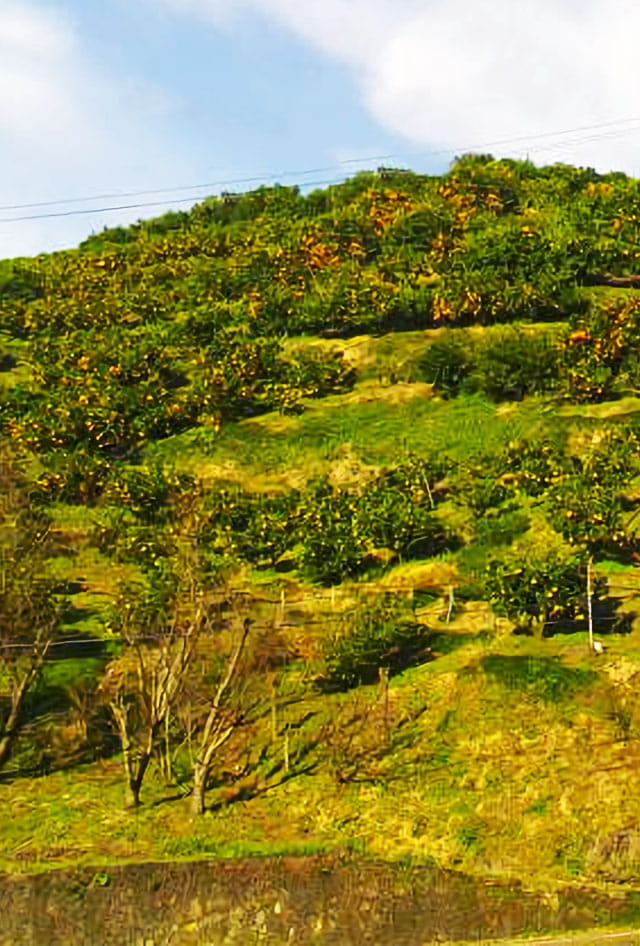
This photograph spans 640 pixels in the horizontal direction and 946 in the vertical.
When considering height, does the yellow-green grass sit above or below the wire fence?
below

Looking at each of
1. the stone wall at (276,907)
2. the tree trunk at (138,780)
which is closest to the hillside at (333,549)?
the tree trunk at (138,780)

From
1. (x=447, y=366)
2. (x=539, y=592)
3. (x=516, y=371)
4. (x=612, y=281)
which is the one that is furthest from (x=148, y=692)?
(x=612, y=281)

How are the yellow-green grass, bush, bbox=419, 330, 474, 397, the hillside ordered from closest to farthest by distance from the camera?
1. the yellow-green grass
2. the hillside
3. bush, bbox=419, 330, 474, 397

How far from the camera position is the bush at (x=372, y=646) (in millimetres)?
24062

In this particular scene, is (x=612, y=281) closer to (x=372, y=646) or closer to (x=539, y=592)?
(x=539, y=592)

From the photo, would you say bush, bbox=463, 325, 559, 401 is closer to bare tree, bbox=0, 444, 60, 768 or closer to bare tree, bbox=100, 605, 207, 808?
bare tree, bbox=0, 444, 60, 768

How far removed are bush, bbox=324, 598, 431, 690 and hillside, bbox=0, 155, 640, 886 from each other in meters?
0.10

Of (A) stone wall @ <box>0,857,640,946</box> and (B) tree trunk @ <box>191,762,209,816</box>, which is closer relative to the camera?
(A) stone wall @ <box>0,857,640,946</box>

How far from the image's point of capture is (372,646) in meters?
24.4

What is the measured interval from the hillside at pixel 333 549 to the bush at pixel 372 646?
10 centimetres

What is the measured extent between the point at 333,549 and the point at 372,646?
20.0 feet

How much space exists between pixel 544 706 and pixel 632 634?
4.54 metres

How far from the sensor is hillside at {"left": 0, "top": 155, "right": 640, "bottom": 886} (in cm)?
2014

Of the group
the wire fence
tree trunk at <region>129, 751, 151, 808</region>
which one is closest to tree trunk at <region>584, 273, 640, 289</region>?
the wire fence
